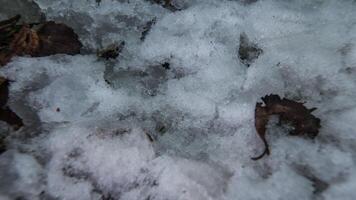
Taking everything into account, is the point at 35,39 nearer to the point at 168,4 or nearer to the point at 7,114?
the point at 7,114

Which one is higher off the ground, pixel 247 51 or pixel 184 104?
pixel 247 51

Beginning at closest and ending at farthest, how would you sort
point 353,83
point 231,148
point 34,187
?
point 34,187 < point 231,148 < point 353,83

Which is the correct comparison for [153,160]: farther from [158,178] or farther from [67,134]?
[67,134]

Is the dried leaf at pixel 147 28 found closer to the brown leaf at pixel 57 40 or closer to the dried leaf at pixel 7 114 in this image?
the brown leaf at pixel 57 40

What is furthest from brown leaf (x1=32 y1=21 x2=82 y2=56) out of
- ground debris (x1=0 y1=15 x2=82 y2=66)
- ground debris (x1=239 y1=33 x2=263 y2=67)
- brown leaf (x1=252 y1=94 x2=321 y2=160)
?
brown leaf (x1=252 y1=94 x2=321 y2=160)

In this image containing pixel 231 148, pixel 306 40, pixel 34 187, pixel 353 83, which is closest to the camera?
pixel 34 187

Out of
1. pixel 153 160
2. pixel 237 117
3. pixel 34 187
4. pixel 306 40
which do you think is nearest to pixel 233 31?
pixel 306 40

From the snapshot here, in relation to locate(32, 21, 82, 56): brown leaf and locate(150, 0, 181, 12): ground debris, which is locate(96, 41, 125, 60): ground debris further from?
locate(150, 0, 181, 12): ground debris

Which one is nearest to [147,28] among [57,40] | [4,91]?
[57,40]
